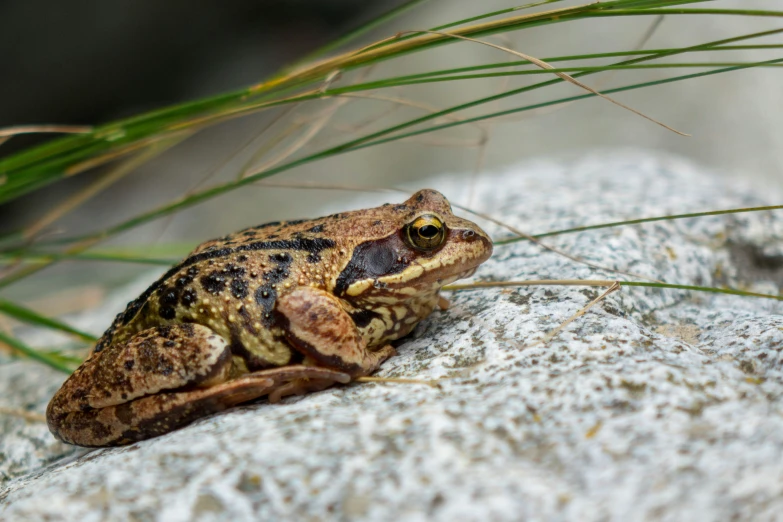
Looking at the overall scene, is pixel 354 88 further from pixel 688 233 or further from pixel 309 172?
pixel 309 172

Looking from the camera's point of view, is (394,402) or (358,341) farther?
(358,341)

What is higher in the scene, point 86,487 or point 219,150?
point 219,150

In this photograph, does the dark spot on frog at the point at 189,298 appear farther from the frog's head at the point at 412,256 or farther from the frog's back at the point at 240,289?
the frog's head at the point at 412,256

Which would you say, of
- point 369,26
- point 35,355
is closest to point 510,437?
point 369,26

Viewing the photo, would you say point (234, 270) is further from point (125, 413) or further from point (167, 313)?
point (125, 413)

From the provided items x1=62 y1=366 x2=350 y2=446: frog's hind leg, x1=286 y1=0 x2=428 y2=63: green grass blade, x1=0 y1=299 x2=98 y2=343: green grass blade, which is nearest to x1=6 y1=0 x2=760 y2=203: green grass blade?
x1=286 y1=0 x2=428 y2=63: green grass blade

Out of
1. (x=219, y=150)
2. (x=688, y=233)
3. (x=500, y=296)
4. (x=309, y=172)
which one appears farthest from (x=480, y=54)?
(x=500, y=296)

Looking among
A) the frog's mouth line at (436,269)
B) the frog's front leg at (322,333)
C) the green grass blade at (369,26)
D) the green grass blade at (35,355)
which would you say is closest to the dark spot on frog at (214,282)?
the frog's front leg at (322,333)
